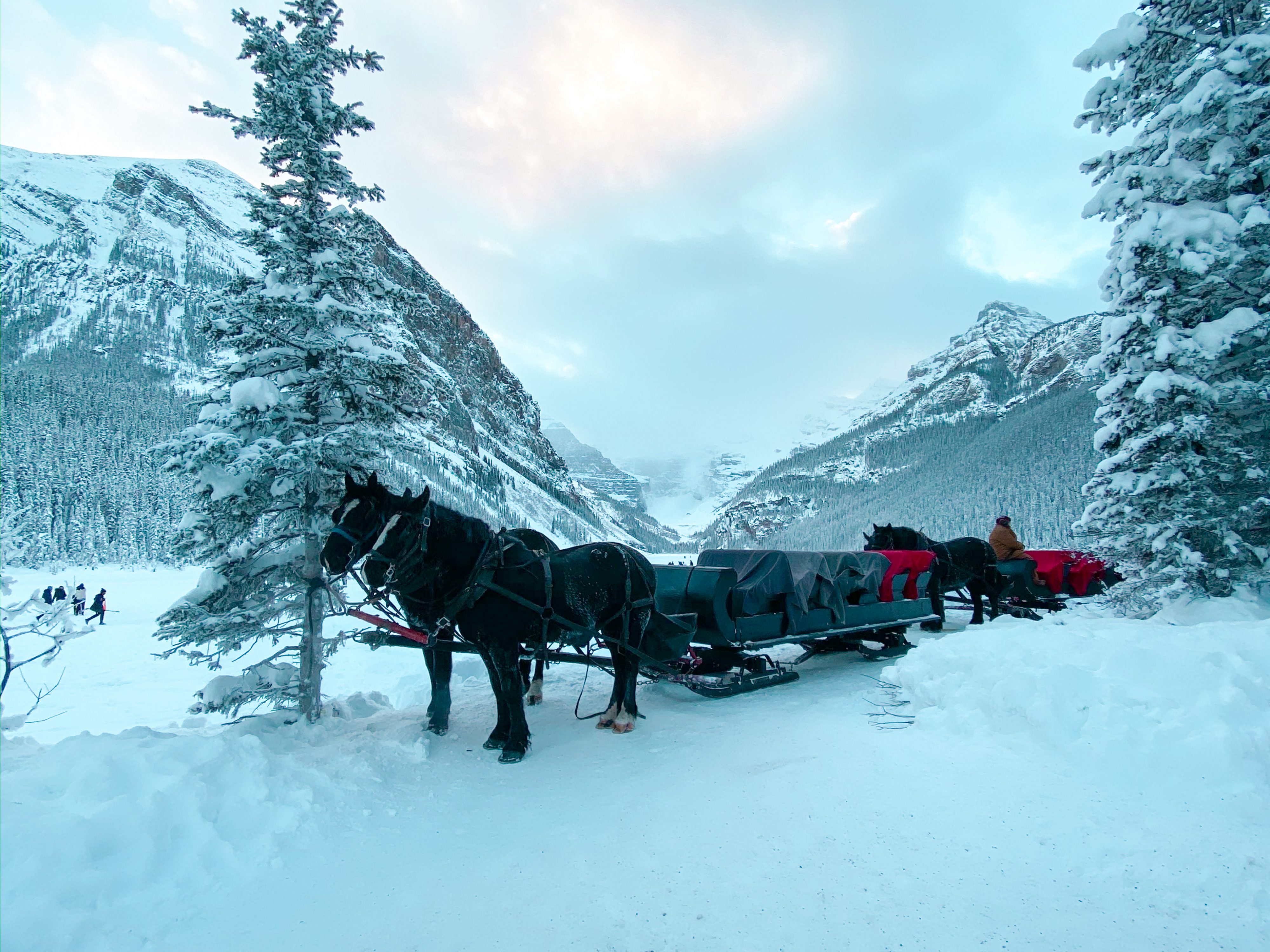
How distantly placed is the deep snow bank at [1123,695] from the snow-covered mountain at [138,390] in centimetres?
540

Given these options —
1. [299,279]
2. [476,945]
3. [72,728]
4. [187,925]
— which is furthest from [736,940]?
[72,728]

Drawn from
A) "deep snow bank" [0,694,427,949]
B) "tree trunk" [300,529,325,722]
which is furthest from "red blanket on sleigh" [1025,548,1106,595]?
"tree trunk" [300,529,325,722]

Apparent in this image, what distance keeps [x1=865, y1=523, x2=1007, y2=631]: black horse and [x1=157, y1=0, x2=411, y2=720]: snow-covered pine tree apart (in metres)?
9.85

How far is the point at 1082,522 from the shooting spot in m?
9.02

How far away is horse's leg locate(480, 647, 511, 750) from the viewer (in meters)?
5.51

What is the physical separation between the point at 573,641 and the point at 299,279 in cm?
501

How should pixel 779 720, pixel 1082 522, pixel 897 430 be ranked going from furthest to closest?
pixel 897 430
pixel 1082 522
pixel 779 720

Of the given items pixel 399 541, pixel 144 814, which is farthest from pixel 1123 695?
pixel 144 814

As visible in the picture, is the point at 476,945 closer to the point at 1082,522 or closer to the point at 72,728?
the point at 1082,522

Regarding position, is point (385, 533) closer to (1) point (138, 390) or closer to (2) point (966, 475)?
(2) point (966, 475)

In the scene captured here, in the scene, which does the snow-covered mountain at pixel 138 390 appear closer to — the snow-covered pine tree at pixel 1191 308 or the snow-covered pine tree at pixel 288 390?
the snow-covered pine tree at pixel 288 390

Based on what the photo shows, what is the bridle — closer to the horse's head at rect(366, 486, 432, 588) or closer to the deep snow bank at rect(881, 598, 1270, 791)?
the horse's head at rect(366, 486, 432, 588)

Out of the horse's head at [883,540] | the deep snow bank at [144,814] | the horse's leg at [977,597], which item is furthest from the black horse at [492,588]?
the horse's leg at [977,597]

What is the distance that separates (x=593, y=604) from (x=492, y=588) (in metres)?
1.26
